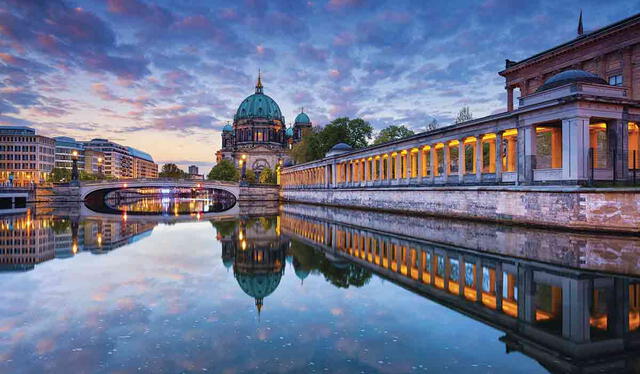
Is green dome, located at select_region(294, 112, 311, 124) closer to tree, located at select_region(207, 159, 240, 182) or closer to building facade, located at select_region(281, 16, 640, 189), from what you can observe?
tree, located at select_region(207, 159, 240, 182)

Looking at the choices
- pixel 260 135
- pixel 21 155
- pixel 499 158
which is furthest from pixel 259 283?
pixel 260 135

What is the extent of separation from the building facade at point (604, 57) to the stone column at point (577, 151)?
32.6 ft

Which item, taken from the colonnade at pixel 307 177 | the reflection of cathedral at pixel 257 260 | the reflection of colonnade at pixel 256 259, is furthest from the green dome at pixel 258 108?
the reflection of cathedral at pixel 257 260

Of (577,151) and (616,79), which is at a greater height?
(616,79)

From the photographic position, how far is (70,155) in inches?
6471

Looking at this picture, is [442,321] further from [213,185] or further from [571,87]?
[213,185]

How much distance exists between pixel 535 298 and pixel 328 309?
470cm

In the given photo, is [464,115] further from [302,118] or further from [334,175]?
[302,118]

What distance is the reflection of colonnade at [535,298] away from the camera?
22.5ft

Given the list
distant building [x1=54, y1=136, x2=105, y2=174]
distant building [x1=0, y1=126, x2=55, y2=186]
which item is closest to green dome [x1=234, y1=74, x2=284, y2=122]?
distant building [x1=54, y1=136, x2=105, y2=174]

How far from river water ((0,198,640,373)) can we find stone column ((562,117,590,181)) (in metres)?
7.21

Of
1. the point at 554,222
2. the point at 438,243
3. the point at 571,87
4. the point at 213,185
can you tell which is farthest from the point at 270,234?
the point at 213,185

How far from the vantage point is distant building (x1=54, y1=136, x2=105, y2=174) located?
6271 inches

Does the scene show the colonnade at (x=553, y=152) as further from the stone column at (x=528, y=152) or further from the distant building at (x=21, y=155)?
the distant building at (x=21, y=155)
